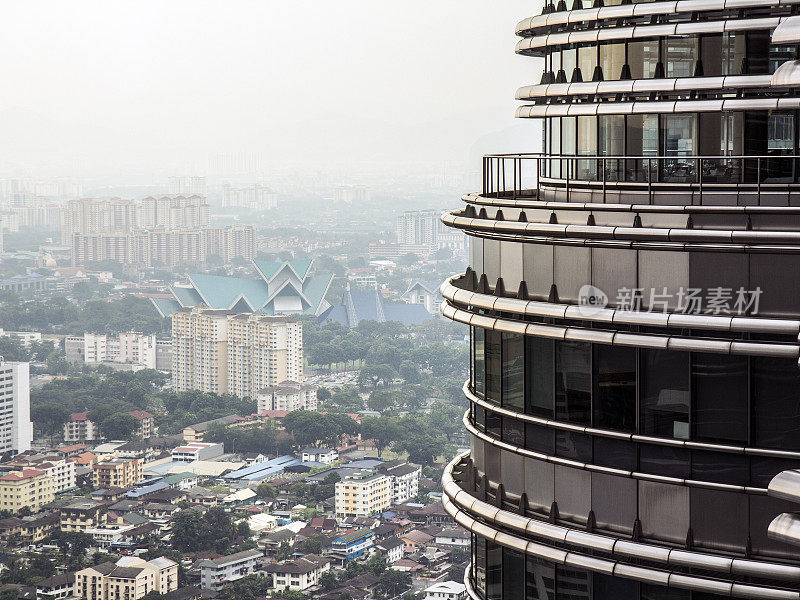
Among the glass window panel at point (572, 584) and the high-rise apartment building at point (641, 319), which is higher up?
the high-rise apartment building at point (641, 319)

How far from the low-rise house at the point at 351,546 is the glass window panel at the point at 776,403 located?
A: 24.7m

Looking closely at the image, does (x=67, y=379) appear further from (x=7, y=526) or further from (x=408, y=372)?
(x=7, y=526)

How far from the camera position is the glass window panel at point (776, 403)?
187 inches

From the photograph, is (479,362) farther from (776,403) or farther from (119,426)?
(119,426)

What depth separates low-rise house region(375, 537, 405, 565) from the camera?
1137 inches

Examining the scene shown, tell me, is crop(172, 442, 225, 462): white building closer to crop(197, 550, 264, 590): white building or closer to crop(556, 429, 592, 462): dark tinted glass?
crop(197, 550, 264, 590): white building

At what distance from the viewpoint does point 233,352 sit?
5253cm

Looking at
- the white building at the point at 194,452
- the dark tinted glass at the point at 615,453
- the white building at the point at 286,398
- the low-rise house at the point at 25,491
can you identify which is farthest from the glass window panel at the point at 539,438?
the white building at the point at 286,398

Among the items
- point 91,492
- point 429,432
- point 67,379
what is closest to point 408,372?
point 429,432

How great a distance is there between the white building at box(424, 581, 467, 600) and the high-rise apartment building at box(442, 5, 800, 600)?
18.9 metres

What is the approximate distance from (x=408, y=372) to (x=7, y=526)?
24.4 m

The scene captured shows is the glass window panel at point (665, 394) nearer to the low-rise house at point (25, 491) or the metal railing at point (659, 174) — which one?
the metal railing at point (659, 174)

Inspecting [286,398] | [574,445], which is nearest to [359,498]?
[286,398]

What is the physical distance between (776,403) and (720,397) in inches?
8.7
